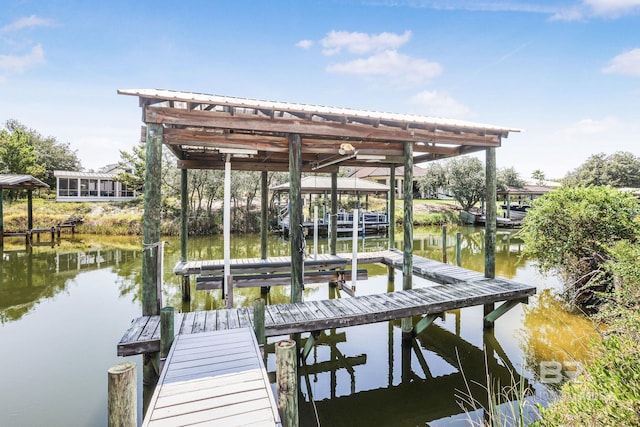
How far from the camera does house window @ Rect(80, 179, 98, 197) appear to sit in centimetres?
2888

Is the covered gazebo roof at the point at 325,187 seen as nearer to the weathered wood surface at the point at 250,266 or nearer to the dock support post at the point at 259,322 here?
the weathered wood surface at the point at 250,266

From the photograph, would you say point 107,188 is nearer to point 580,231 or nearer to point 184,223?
point 184,223

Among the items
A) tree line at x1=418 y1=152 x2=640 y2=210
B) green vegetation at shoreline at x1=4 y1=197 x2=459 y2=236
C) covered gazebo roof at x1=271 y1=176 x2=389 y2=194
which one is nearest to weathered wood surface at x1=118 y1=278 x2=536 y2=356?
covered gazebo roof at x1=271 y1=176 x2=389 y2=194

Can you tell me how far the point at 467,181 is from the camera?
3078 cm

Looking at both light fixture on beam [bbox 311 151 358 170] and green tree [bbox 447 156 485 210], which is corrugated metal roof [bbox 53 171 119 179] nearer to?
light fixture on beam [bbox 311 151 358 170]

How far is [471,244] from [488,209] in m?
12.8

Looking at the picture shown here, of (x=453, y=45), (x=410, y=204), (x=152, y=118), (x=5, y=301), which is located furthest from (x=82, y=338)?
(x=453, y=45)

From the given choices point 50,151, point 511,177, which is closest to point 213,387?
point 511,177

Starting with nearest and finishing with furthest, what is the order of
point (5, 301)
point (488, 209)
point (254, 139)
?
point (254, 139), point (488, 209), point (5, 301)

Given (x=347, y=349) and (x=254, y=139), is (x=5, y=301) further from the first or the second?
(x=347, y=349)

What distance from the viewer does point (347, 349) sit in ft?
20.7

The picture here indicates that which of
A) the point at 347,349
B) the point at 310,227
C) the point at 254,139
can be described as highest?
the point at 254,139

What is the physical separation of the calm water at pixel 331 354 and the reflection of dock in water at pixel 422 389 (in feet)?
0.06

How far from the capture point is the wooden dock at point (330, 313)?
14.1ft
